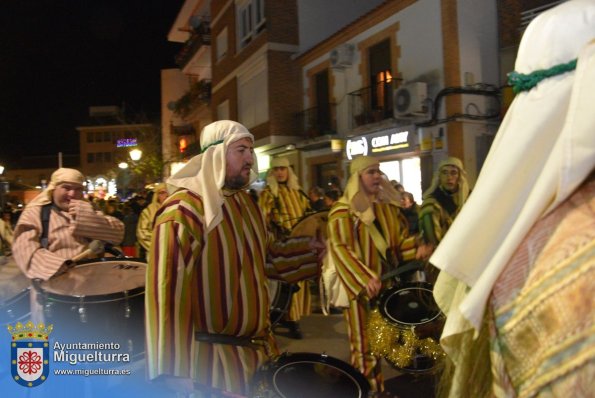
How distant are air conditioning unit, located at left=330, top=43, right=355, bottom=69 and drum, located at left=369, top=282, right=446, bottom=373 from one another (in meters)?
12.6

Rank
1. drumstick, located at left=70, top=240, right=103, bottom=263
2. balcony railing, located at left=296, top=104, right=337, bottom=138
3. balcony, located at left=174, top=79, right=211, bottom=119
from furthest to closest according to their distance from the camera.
→ balcony, located at left=174, top=79, right=211, bottom=119
balcony railing, located at left=296, top=104, right=337, bottom=138
drumstick, located at left=70, top=240, right=103, bottom=263

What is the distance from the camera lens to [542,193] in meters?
1.00

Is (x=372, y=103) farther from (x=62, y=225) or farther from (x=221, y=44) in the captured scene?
(x=221, y=44)

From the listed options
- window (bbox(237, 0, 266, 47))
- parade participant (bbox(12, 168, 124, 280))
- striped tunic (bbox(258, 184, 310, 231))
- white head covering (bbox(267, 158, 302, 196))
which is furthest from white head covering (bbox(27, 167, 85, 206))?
window (bbox(237, 0, 266, 47))

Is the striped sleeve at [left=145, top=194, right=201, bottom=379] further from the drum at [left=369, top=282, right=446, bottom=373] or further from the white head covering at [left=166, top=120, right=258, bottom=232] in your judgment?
the drum at [left=369, top=282, right=446, bottom=373]

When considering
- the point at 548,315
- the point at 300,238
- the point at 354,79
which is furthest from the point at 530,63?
the point at 354,79

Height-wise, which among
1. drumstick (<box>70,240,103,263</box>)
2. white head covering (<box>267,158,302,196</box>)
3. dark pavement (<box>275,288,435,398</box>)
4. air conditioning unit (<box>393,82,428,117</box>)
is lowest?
dark pavement (<box>275,288,435,398</box>)

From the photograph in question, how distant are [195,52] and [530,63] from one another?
1154 inches

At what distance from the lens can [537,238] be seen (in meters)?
0.99

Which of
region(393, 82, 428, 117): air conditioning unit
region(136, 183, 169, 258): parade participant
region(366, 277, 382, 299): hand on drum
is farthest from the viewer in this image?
region(393, 82, 428, 117): air conditioning unit

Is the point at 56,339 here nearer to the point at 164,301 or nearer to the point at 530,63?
the point at 164,301

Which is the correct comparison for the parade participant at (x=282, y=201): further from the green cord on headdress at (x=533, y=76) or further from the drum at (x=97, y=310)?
the green cord on headdress at (x=533, y=76)

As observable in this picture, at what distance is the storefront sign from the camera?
13.1 metres

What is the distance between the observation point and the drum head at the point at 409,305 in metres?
3.76
